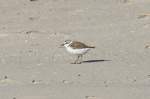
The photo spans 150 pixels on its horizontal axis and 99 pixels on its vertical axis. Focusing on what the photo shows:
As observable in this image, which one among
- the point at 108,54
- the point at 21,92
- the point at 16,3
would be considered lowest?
the point at 16,3

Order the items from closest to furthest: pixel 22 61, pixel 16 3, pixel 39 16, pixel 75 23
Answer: pixel 22 61 < pixel 75 23 < pixel 39 16 < pixel 16 3

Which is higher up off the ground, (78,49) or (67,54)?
(78,49)

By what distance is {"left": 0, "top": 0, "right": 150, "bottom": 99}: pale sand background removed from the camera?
12.4 m

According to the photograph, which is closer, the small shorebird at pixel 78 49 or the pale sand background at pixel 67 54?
the pale sand background at pixel 67 54

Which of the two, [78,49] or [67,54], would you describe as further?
[67,54]

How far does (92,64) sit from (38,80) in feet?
7.94

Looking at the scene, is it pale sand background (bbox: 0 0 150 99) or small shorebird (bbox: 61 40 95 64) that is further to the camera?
small shorebird (bbox: 61 40 95 64)

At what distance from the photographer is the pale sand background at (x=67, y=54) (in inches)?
490

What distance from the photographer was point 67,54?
58.9ft

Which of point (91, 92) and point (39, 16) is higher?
point (91, 92)

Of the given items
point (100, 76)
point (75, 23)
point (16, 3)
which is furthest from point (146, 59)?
point (16, 3)

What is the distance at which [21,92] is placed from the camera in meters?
12.2

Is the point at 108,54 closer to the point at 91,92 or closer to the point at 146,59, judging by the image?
the point at 146,59

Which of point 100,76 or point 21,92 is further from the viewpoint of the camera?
point 100,76
